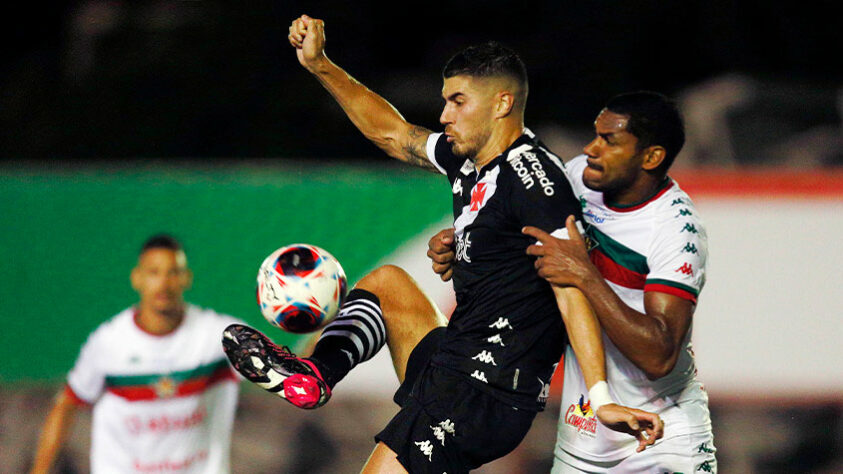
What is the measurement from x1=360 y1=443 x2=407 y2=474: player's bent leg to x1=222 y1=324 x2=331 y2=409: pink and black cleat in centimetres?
26

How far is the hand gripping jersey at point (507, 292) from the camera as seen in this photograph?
3500 mm

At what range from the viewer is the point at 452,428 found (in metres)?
3.54

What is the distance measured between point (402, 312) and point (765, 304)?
330 cm

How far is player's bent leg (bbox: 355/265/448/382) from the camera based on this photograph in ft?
13.2

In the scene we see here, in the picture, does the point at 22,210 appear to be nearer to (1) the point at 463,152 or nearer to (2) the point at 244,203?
(2) the point at 244,203

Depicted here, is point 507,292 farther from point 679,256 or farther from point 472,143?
point 679,256

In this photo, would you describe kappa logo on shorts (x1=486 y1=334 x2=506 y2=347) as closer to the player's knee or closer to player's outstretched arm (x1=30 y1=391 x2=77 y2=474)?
the player's knee

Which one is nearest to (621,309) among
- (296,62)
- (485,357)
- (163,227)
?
(485,357)

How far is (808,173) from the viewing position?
6586 mm

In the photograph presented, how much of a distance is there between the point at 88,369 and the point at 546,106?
4.96 m

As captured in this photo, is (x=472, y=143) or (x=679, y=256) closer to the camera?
(x=472, y=143)

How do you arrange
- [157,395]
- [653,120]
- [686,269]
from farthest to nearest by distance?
[157,395] → [653,120] → [686,269]

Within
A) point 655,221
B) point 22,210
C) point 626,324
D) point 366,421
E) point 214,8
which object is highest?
point 214,8

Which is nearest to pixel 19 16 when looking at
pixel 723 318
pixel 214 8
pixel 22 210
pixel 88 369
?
pixel 214 8
